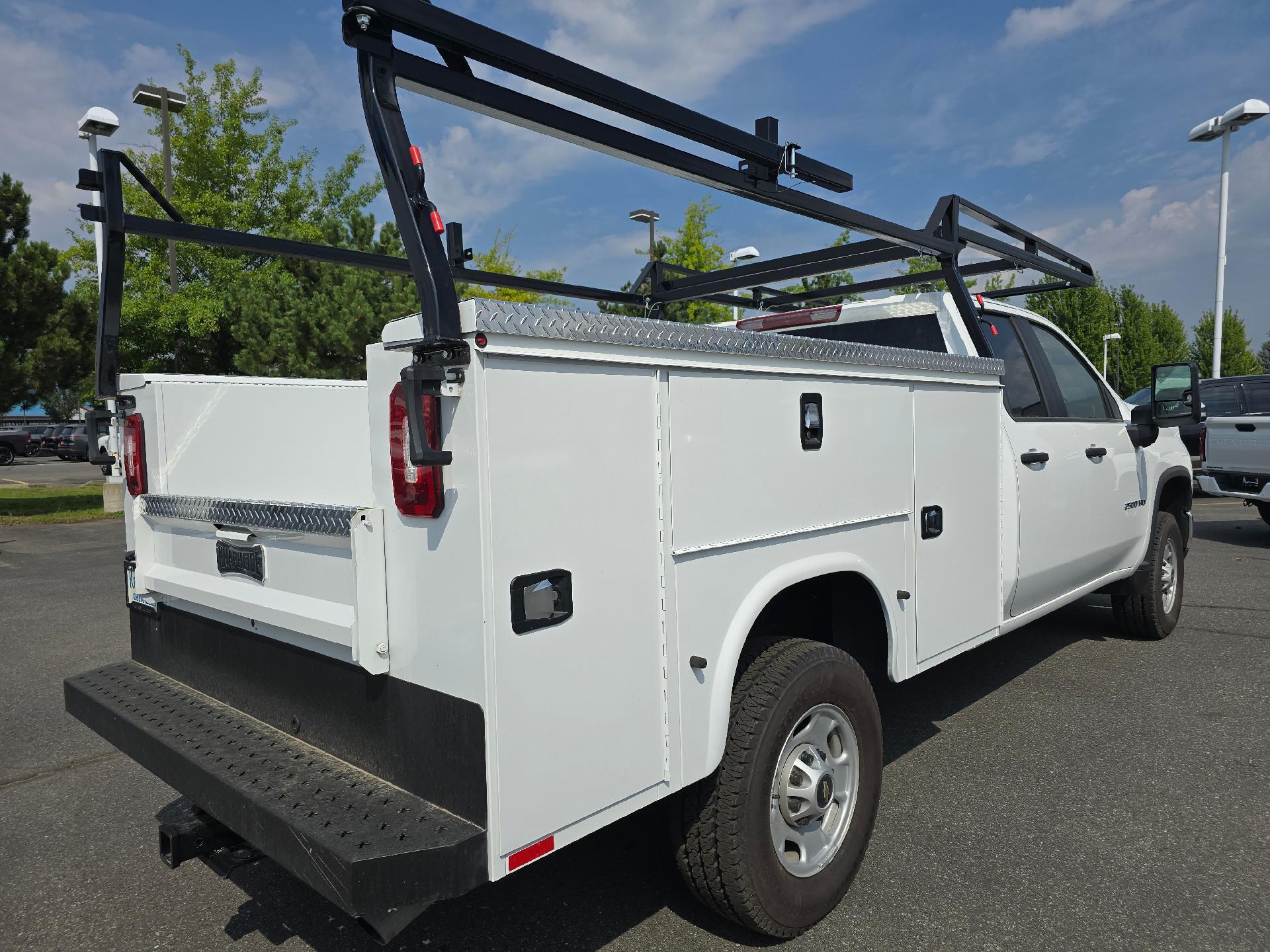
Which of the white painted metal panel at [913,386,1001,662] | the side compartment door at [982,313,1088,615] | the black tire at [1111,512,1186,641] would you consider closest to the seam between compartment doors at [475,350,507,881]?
the white painted metal panel at [913,386,1001,662]

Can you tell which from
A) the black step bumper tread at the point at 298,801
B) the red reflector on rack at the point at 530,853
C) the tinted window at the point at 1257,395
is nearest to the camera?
the black step bumper tread at the point at 298,801

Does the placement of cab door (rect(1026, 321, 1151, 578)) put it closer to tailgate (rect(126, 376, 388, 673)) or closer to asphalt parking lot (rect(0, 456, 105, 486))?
tailgate (rect(126, 376, 388, 673))

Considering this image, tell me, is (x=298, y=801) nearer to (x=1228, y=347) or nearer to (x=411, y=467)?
(x=411, y=467)

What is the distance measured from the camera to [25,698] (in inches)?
203

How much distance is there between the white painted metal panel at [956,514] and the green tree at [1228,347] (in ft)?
127

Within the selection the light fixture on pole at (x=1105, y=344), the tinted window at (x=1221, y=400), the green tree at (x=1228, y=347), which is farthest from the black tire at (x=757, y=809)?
the green tree at (x=1228, y=347)

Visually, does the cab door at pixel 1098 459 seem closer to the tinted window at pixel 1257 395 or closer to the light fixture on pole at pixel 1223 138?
the tinted window at pixel 1257 395

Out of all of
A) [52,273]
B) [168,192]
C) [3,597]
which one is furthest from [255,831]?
[52,273]

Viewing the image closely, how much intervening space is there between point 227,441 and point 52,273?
59.8ft

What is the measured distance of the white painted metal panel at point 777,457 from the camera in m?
2.25

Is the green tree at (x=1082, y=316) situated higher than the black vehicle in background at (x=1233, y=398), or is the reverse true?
the green tree at (x=1082, y=316)

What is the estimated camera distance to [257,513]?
2426mm

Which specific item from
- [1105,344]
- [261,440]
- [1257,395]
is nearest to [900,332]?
[261,440]

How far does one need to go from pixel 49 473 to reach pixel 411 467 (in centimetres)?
3380
